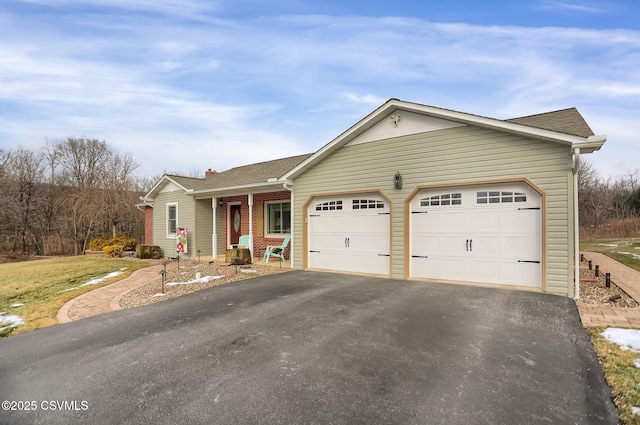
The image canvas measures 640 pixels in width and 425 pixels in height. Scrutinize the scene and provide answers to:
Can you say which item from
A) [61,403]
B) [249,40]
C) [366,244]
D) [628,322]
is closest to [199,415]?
[61,403]

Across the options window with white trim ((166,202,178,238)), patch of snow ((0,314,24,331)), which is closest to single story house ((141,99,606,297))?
window with white trim ((166,202,178,238))

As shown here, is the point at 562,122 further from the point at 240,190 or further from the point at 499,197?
the point at 240,190

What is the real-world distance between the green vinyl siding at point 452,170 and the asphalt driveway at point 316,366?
1455mm

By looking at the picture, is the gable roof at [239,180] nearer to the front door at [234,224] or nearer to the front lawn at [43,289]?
the front door at [234,224]

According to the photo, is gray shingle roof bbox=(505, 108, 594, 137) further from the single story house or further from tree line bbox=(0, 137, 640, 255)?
tree line bbox=(0, 137, 640, 255)

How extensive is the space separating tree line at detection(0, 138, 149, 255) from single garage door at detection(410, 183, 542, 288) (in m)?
18.6

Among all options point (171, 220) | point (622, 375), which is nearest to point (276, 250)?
point (171, 220)

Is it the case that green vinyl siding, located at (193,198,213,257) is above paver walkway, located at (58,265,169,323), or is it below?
above

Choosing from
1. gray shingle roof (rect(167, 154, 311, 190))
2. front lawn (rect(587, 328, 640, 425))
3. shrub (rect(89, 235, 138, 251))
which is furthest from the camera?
shrub (rect(89, 235, 138, 251))

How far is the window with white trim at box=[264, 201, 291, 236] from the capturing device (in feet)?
42.3

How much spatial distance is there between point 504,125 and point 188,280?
866 cm

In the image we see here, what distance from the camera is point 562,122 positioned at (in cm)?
705

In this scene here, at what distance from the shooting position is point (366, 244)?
29.7 ft

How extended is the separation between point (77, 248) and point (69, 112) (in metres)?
10.8
